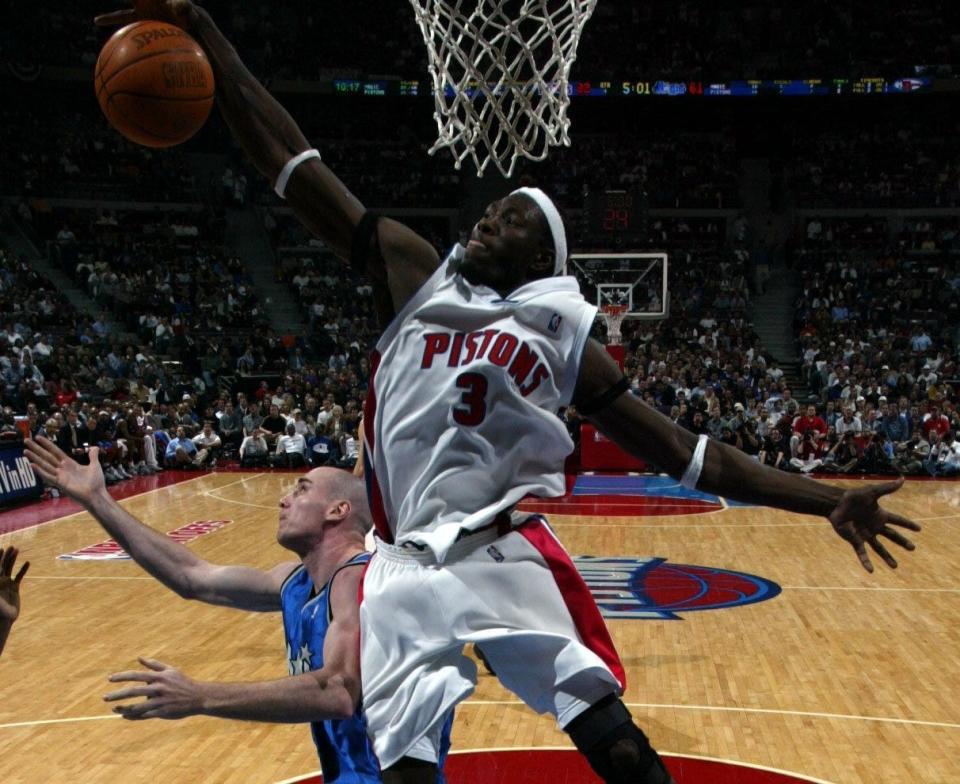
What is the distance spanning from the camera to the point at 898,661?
679 centimetres

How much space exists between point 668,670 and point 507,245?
14.4 ft

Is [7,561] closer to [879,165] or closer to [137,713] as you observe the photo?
[137,713]

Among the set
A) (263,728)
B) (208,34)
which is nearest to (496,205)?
(208,34)

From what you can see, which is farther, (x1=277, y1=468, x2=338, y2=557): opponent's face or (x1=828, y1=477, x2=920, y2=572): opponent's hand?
(x1=277, y1=468, x2=338, y2=557): opponent's face

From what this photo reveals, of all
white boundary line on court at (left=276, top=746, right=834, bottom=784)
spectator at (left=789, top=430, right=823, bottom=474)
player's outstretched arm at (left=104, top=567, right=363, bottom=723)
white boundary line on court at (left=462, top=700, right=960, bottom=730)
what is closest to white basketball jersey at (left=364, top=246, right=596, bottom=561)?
player's outstretched arm at (left=104, top=567, right=363, bottom=723)

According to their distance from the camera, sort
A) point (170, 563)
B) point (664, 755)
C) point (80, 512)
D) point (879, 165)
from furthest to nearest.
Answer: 1. point (879, 165)
2. point (80, 512)
3. point (664, 755)
4. point (170, 563)

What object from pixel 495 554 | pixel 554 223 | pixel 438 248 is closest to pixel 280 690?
pixel 495 554

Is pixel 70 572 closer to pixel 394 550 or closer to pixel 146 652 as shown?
pixel 146 652

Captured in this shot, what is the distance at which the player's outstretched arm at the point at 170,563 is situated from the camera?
3059 mm

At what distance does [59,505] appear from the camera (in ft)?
45.3

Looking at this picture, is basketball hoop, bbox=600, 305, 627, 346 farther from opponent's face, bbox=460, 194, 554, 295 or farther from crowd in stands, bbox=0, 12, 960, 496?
opponent's face, bbox=460, 194, 554, 295

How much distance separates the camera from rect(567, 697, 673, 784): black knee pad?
102 inches

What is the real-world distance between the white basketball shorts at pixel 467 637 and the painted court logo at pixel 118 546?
7.77m

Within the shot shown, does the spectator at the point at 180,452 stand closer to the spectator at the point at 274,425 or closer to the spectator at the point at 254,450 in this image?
the spectator at the point at 254,450
